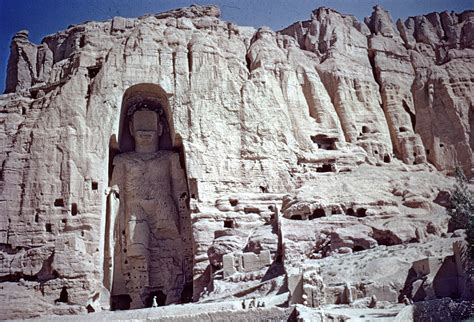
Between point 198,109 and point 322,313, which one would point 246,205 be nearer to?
point 198,109

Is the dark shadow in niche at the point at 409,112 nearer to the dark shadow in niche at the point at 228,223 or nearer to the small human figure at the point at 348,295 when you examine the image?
the dark shadow in niche at the point at 228,223

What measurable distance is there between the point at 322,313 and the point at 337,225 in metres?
14.1

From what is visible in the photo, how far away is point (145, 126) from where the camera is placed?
1602 inches

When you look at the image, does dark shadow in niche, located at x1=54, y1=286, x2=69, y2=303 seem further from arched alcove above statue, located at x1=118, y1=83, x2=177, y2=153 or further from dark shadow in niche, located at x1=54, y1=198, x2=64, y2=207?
arched alcove above statue, located at x1=118, y1=83, x2=177, y2=153

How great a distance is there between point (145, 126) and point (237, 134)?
7139mm

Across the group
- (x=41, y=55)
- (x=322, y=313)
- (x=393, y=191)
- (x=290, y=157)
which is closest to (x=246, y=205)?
(x=290, y=157)

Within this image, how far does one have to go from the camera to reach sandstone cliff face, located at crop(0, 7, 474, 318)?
1230 inches

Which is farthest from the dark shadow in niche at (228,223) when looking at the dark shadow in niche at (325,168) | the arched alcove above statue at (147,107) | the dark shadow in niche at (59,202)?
the dark shadow in niche at (59,202)

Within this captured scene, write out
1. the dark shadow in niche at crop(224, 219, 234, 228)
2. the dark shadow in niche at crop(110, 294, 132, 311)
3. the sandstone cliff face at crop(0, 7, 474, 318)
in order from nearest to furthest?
the sandstone cliff face at crop(0, 7, 474, 318), the dark shadow in niche at crop(224, 219, 234, 228), the dark shadow in niche at crop(110, 294, 132, 311)

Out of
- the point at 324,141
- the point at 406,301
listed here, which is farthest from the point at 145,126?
the point at 406,301

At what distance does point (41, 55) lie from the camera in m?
47.2

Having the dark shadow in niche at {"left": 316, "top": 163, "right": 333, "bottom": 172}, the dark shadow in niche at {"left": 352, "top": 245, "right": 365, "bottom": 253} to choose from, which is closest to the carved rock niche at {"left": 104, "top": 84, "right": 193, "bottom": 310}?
the dark shadow in niche at {"left": 316, "top": 163, "right": 333, "bottom": 172}

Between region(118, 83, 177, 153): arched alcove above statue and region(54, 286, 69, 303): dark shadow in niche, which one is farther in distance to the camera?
region(118, 83, 177, 153): arched alcove above statue

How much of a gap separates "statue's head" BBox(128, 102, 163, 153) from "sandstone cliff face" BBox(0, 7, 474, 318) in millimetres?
1733
